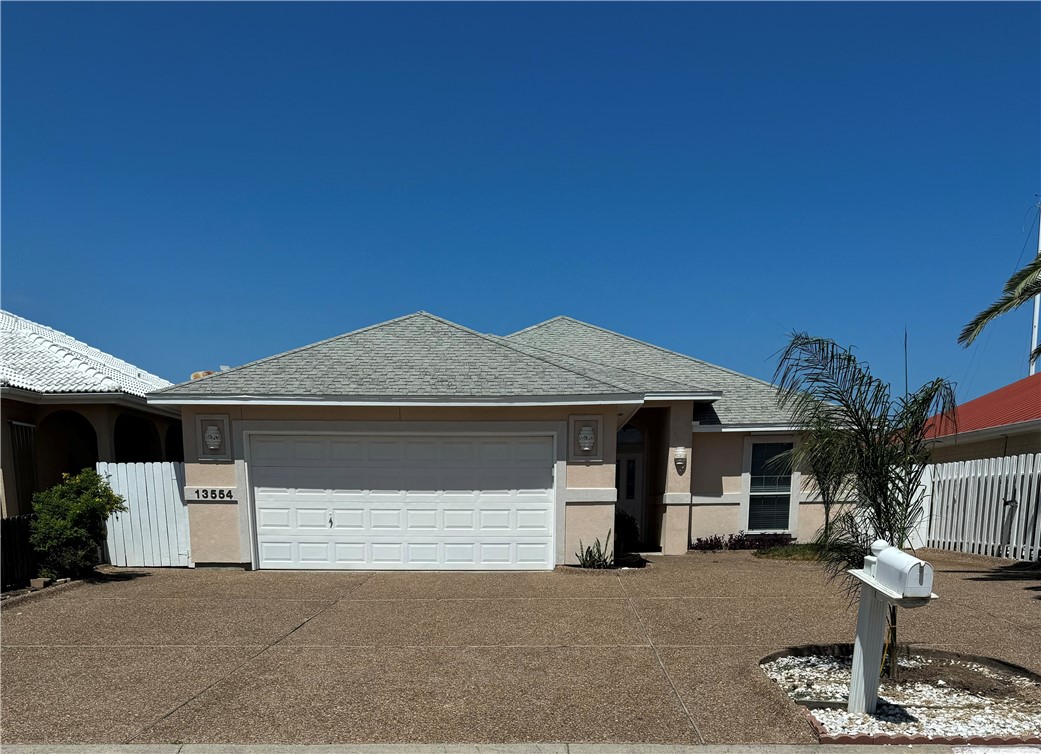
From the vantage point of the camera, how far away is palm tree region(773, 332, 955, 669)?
4.98 m

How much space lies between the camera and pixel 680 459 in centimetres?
1190

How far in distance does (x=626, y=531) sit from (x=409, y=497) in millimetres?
5069

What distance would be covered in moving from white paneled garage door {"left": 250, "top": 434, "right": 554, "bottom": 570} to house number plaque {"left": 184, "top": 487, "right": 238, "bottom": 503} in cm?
40

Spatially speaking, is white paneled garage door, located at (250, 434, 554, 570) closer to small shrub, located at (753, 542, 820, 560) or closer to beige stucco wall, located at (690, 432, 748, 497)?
beige stucco wall, located at (690, 432, 748, 497)

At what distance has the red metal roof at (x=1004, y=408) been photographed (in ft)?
44.1

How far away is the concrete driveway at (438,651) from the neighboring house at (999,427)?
4533 millimetres

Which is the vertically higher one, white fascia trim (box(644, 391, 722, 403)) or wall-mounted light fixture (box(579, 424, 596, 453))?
white fascia trim (box(644, 391, 722, 403))

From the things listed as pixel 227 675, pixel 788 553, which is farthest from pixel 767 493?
pixel 227 675

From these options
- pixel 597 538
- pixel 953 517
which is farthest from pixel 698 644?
pixel 953 517

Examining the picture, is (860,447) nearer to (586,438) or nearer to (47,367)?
(586,438)

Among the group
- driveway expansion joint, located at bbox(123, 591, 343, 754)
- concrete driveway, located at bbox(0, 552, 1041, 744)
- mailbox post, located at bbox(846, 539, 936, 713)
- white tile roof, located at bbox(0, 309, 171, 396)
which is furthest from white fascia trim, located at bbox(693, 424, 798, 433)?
white tile roof, located at bbox(0, 309, 171, 396)

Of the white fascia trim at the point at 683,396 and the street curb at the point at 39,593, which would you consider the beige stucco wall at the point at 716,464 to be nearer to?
the white fascia trim at the point at 683,396

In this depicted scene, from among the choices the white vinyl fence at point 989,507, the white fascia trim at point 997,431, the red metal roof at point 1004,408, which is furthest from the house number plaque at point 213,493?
the red metal roof at point 1004,408

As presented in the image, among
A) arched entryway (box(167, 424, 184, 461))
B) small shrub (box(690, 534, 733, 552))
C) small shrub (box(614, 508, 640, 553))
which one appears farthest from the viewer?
arched entryway (box(167, 424, 184, 461))
